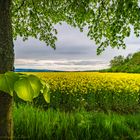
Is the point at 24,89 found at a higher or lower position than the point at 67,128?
higher

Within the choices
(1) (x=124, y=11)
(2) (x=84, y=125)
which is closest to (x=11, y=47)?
(1) (x=124, y=11)

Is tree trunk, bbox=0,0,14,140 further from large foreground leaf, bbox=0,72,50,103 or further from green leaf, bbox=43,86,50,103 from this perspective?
large foreground leaf, bbox=0,72,50,103

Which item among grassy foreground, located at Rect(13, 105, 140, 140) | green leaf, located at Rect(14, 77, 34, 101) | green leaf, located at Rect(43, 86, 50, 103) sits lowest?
grassy foreground, located at Rect(13, 105, 140, 140)

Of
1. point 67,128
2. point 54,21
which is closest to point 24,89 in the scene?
point 67,128

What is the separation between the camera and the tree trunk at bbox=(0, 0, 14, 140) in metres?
4.04

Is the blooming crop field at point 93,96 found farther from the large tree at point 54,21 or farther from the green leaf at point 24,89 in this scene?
the green leaf at point 24,89

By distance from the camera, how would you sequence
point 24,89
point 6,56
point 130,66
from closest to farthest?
point 24,89
point 6,56
point 130,66

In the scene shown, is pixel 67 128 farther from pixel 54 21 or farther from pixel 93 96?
pixel 93 96

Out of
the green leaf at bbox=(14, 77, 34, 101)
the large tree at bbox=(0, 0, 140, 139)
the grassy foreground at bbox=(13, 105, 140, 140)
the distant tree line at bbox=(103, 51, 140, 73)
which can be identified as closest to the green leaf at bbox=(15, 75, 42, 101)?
the green leaf at bbox=(14, 77, 34, 101)

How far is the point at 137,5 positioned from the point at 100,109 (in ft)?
24.3

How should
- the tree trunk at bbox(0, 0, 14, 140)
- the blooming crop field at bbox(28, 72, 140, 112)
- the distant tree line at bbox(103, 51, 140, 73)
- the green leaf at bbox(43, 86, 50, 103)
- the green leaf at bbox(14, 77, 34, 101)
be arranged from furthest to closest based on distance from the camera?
the distant tree line at bbox(103, 51, 140, 73), the blooming crop field at bbox(28, 72, 140, 112), the tree trunk at bbox(0, 0, 14, 140), the green leaf at bbox(43, 86, 50, 103), the green leaf at bbox(14, 77, 34, 101)

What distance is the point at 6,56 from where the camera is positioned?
4.22 m

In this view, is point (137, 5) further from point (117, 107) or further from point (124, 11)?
point (117, 107)

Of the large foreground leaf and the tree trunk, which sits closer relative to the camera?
the large foreground leaf
